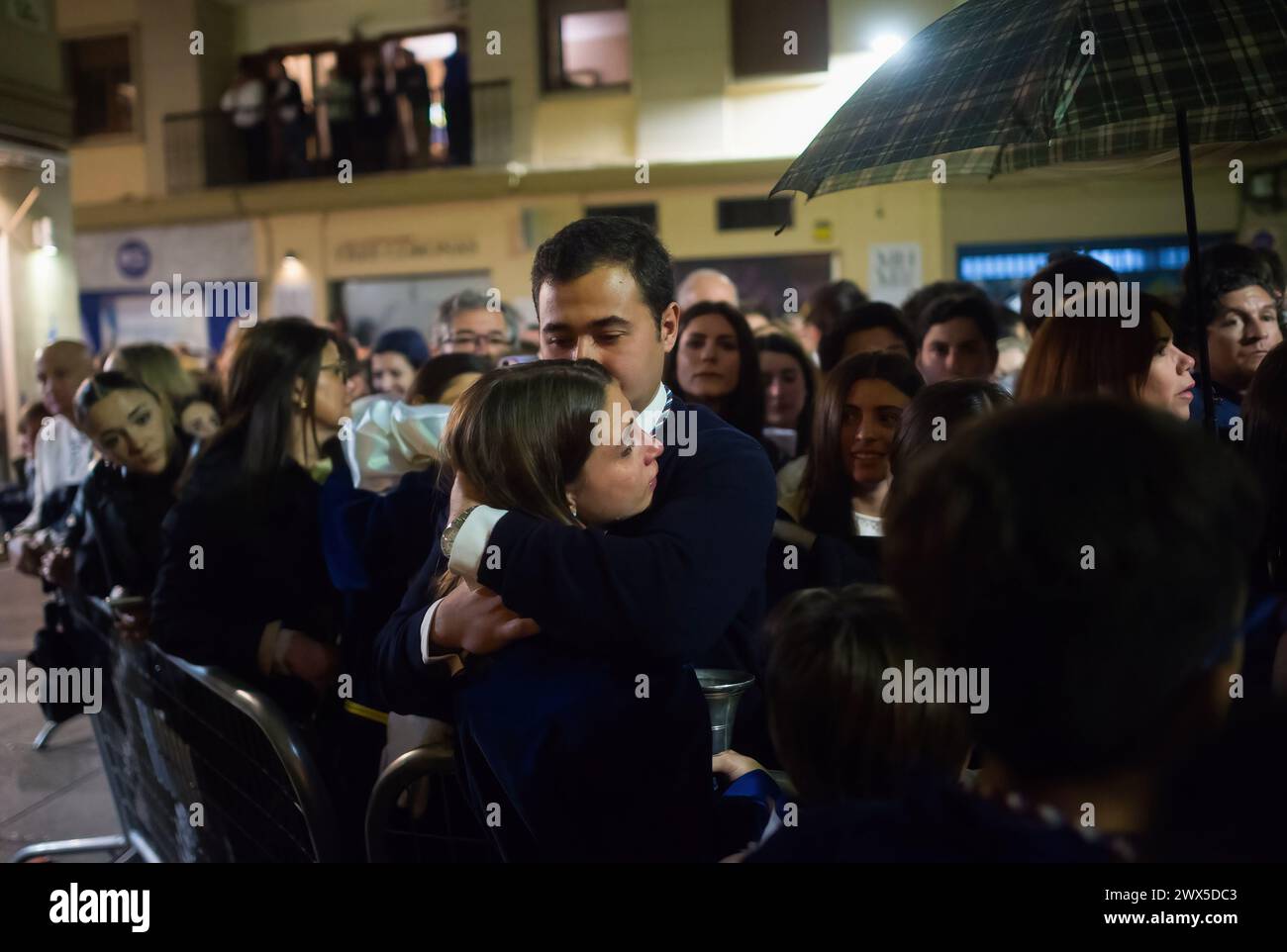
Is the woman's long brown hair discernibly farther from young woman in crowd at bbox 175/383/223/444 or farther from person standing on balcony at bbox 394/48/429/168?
person standing on balcony at bbox 394/48/429/168

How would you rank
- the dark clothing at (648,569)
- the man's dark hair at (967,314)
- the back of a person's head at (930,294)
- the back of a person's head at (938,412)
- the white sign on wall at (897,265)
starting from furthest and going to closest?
the white sign on wall at (897,265)
the back of a person's head at (930,294)
the man's dark hair at (967,314)
the back of a person's head at (938,412)
the dark clothing at (648,569)

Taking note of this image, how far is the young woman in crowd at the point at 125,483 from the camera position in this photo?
3.35 m

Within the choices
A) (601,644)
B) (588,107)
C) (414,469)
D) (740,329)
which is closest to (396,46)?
(588,107)

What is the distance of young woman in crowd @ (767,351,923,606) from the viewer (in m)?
2.62

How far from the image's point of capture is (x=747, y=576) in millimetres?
1674

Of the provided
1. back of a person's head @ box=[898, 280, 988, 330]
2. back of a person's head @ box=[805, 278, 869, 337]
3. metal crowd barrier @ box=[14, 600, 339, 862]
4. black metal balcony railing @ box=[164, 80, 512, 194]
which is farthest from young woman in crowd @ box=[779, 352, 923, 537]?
black metal balcony railing @ box=[164, 80, 512, 194]

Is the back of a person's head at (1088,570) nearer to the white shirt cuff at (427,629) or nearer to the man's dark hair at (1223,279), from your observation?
the white shirt cuff at (427,629)

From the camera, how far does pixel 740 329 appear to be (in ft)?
12.3

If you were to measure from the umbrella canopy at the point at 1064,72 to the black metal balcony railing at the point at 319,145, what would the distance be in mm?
12914

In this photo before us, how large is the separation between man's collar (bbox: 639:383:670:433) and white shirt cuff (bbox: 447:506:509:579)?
0.42 m
